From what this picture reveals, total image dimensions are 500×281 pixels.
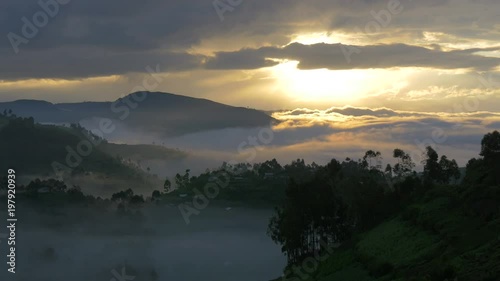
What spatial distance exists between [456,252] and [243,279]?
139829 mm

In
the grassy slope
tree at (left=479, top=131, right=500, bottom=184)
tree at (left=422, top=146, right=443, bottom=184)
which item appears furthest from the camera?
tree at (left=422, top=146, right=443, bottom=184)

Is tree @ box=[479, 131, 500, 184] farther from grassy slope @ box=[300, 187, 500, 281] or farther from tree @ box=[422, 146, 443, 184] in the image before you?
tree @ box=[422, 146, 443, 184]

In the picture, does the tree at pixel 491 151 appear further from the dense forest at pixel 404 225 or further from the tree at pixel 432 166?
the tree at pixel 432 166

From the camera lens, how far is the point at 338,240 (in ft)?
351

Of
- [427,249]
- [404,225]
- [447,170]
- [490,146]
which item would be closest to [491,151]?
[490,146]

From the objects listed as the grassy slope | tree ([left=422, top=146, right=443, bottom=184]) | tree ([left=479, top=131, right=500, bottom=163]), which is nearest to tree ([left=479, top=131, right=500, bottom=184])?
tree ([left=479, top=131, right=500, bottom=163])

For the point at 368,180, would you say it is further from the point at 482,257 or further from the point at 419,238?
the point at 482,257

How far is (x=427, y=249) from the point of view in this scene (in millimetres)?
63000

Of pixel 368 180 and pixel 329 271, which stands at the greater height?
pixel 368 180

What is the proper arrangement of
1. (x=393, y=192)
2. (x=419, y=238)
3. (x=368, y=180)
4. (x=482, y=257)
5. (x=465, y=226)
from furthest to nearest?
(x=368, y=180) < (x=393, y=192) < (x=419, y=238) < (x=465, y=226) < (x=482, y=257)

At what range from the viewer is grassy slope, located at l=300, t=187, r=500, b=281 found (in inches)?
1925

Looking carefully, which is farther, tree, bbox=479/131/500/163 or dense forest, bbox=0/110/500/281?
tree, bbox=479/131/500/163

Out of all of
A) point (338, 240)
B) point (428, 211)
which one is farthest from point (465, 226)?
point (338, 240)

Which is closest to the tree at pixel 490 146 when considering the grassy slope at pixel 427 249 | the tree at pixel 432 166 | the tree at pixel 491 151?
the tree at pixel 491 151
